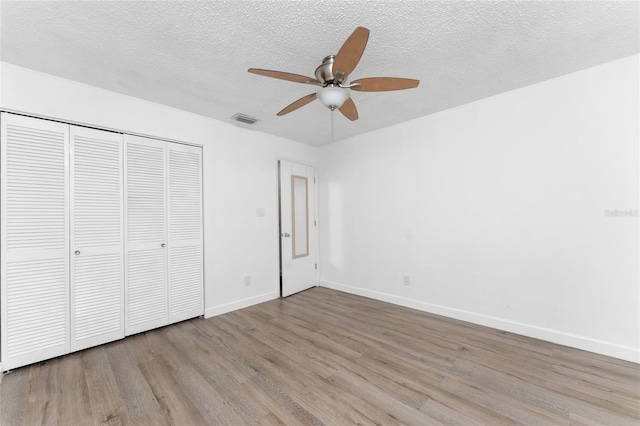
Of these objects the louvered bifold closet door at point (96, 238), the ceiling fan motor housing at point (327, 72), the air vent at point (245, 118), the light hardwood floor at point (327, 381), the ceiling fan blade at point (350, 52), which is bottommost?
the light hardwood floor at point (327, 381)

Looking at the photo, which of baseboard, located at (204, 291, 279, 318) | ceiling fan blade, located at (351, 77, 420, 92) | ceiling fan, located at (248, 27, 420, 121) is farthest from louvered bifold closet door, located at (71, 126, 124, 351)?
ceiling fan blade, located at (351, 77, 420, 92)

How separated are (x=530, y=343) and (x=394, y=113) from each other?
2.88 meters

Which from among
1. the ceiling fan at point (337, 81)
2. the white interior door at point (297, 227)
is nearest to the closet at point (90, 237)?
the white interior door at point (297, 227)

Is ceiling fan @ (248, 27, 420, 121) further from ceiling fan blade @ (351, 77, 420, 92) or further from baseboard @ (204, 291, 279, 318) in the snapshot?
baseboard @ (204, 291, 279, 318)

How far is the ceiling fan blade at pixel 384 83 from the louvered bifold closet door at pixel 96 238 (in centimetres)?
258

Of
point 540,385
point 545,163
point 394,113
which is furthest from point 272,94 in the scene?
point 540,385

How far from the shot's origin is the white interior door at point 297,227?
4.21m

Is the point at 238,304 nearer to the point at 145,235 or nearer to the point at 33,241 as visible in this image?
the point at 145,235

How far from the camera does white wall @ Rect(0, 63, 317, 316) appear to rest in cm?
232

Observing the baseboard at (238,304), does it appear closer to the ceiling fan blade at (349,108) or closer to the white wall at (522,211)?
the white wall at (522,211)

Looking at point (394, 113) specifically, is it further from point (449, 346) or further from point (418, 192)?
point (449, 346)

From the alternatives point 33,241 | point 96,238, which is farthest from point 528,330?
point 33,241

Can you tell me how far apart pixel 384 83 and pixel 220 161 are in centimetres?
244

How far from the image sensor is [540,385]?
6.25 feet
